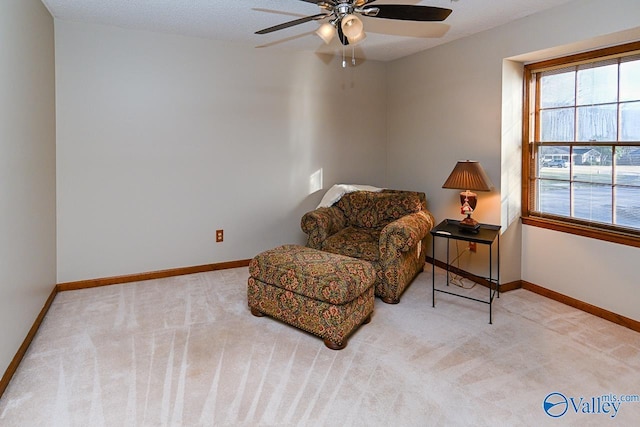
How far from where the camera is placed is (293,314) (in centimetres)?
265

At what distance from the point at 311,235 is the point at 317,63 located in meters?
1.99

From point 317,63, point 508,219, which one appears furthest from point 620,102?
point 317,63

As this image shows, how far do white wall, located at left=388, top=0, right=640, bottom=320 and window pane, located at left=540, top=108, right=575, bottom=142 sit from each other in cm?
23

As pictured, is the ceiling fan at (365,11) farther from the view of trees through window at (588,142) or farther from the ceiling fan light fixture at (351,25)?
the view of trees through window at (588,142)

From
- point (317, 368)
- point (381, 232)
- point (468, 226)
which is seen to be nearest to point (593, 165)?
point (468, 226)

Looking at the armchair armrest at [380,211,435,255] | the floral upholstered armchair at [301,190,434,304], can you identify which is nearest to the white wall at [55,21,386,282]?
the floral upholstered armchair at [301,190,434,304]

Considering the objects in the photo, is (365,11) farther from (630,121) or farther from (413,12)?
(630,121)

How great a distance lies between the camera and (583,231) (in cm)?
306

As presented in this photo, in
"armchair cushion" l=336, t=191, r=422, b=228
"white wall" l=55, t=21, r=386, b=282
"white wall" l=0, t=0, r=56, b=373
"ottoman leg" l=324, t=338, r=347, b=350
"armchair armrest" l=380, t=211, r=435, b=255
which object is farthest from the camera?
"armchair cushion" l=336, t=191, r=422, b=228

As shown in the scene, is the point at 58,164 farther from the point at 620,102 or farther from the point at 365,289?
the point at 620,102

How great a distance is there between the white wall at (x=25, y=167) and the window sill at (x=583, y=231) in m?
3.70

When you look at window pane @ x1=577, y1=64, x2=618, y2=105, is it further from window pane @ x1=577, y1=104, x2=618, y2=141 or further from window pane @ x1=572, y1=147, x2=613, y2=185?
window pane @ x1=572, y1=147, x2=613, y2=185

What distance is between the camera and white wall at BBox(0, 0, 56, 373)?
2.13 meters

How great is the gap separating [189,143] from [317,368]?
2.54 m
